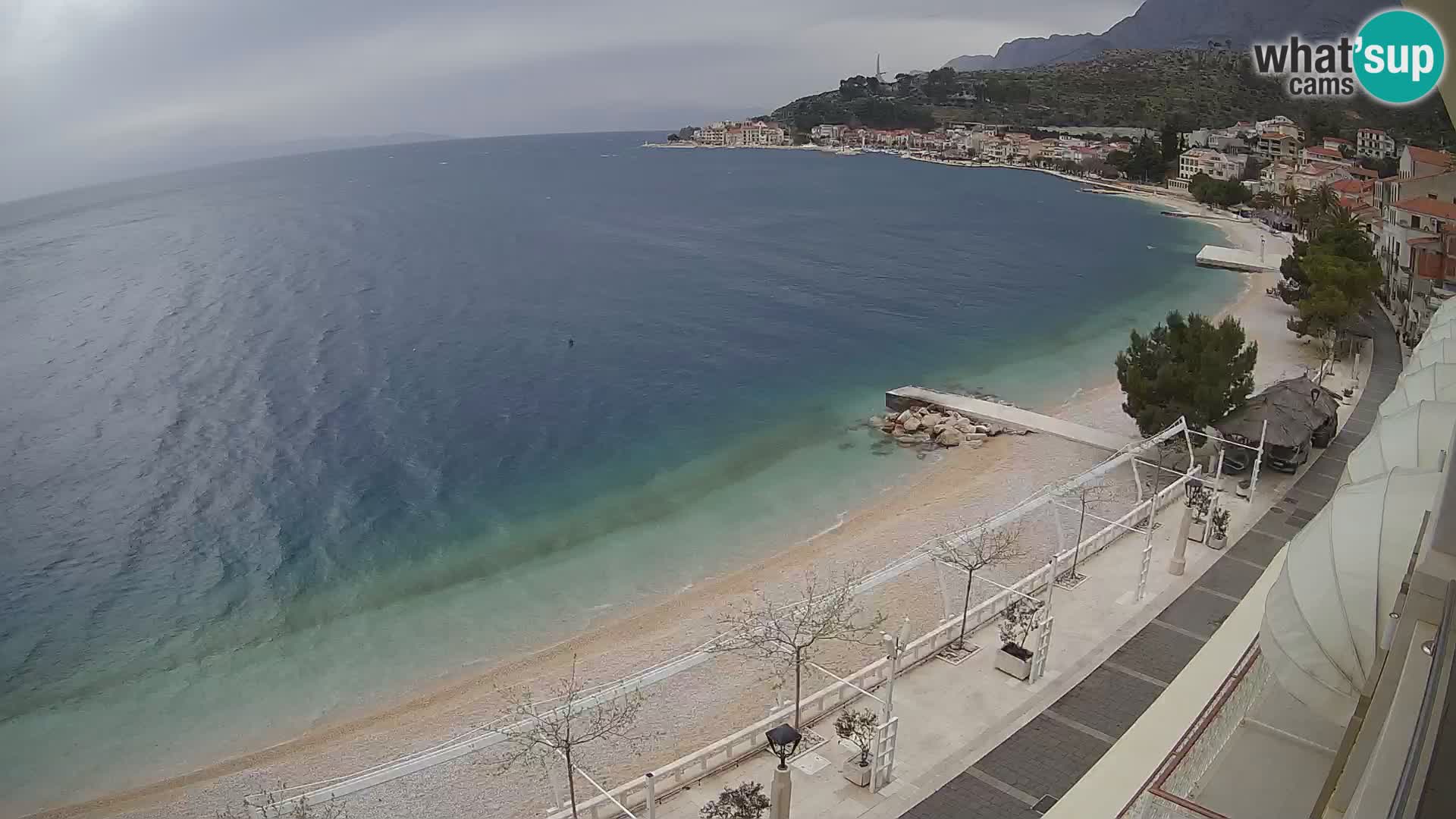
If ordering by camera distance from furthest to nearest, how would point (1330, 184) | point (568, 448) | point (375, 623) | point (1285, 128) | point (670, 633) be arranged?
point (1285, 128) < point (1330, 184) < point (568, 448) < point (375, 623) < point (670, 633)

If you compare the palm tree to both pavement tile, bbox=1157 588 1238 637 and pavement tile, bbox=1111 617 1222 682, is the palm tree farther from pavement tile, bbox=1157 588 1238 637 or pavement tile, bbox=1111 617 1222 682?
pavement tile, bbox=1111 617 1222 682

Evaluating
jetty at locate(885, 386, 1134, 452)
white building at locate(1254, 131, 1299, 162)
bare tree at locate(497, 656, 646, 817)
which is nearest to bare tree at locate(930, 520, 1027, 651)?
bare tree at locate(497, 656, 646, 817)

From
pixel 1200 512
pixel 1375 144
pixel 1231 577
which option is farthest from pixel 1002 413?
pixel 1375 144

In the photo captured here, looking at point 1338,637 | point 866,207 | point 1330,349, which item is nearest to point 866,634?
point 1338,637

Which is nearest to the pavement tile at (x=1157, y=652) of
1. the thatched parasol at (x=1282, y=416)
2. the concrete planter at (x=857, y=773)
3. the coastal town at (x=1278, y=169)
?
the concrete planter at (x=857, y=773)

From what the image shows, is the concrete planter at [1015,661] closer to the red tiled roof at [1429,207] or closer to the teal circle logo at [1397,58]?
the teal circle logo at [1397,58]

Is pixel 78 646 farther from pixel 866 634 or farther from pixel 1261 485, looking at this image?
pixel 1261 485
